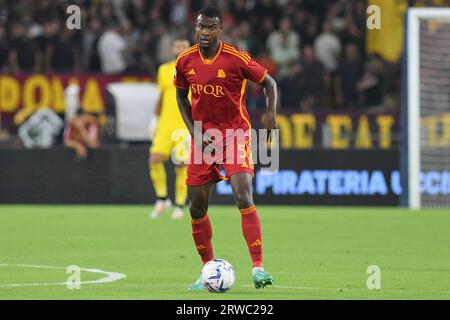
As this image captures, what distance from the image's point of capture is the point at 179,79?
10.9 meters

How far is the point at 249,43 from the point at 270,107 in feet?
48.8

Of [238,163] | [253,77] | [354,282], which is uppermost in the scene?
[253,77]

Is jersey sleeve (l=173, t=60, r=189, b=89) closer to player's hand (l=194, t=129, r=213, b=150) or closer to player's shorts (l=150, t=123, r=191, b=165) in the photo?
player's hand (l=194, t=129, r=213, b=150)

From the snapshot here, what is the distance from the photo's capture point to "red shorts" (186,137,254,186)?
34.9 ft

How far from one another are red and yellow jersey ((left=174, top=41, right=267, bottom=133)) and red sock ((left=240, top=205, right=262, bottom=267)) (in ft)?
2.40

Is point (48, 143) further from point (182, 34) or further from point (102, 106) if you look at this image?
point (182, 34)

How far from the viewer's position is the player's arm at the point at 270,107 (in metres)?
10.5

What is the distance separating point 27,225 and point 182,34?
792 centimetres

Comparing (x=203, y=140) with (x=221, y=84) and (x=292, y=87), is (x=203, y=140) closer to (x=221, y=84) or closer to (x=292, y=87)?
(x=221, y=84)

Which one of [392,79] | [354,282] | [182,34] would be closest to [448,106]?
[392,79]

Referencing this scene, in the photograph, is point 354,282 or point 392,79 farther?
point 392,79

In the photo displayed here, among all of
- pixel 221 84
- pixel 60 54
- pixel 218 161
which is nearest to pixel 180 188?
pixel 60 54

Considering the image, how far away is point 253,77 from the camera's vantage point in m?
10.7

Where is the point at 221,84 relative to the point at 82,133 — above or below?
above
